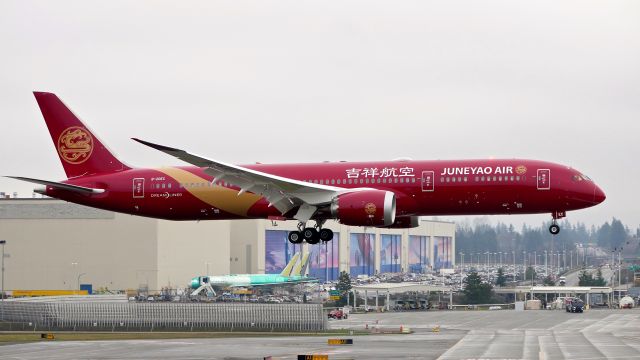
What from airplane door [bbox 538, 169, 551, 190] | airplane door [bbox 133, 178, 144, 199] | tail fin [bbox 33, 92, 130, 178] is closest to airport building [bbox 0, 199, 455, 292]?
tail fin [bbox 33, 92, 130, 178]

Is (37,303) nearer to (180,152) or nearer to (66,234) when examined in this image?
(66,234)

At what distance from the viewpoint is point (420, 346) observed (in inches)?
3708

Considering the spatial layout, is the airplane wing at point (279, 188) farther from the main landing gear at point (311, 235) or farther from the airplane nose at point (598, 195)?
the airplane nose at point (598, 195)

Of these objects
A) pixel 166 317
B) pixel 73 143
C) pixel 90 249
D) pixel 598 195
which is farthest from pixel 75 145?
pixel 90 249

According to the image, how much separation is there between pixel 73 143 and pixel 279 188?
22381mm

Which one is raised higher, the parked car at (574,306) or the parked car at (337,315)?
the parked car at (574,306)

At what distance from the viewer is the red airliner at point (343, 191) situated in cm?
→ 7531

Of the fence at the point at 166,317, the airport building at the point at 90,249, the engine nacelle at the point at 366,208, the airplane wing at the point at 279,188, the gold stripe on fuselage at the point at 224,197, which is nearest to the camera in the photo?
the engine nacelle at the point at 366,208

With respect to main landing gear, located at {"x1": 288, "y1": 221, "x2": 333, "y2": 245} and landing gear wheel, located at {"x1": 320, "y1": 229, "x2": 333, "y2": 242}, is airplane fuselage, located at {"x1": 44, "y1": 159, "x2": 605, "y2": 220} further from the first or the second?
main landing gear, located at {"x1": 288, "y1": 221, "x2": 333, "y2": 245}

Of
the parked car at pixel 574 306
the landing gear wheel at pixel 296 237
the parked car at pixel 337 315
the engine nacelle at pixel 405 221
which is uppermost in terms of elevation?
the engine nacelle at pixel 405 221

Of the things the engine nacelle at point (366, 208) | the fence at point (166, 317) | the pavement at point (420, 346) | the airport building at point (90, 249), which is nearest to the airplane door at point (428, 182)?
the engine nacelle at point (366, 208)

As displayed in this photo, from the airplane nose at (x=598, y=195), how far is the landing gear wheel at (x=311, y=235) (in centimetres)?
2021

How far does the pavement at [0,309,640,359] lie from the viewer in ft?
275

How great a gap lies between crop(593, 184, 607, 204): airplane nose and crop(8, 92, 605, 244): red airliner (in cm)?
10
